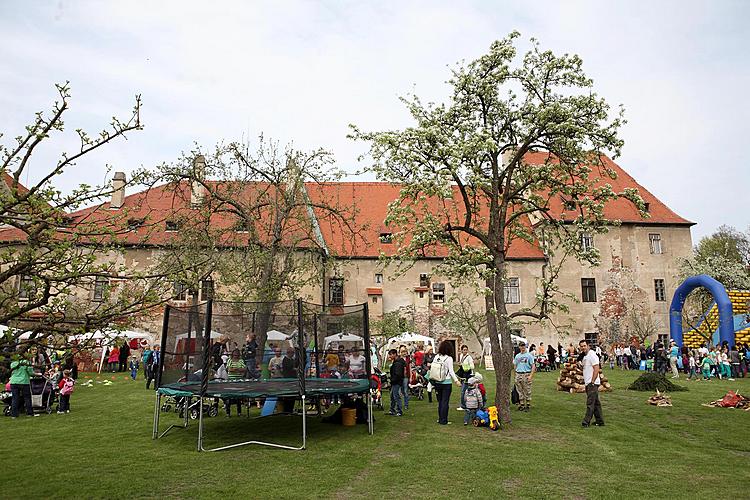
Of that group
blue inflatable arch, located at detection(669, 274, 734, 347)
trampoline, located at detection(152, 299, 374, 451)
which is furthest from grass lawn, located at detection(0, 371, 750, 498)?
blue inflatable arch, located at detection(669, 274, 734, 347)

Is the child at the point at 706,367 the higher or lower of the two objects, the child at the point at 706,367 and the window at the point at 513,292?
the lower

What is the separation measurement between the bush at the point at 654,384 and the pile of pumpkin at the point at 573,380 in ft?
3.53

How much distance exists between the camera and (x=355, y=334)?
577 inches

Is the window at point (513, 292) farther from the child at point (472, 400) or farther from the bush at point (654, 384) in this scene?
the child at point (472, 400)

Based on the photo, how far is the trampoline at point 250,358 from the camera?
41.4ft

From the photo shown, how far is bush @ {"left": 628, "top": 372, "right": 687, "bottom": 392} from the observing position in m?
21.3

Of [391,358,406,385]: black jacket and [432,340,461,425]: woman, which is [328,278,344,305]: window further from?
[432,340,461,425]: woman

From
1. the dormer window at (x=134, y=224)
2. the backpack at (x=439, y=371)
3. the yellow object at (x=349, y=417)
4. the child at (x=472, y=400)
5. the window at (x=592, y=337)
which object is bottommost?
the yellow object at (x=349, y=417)

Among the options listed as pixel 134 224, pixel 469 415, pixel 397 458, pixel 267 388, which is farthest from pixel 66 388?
pixel 134 224

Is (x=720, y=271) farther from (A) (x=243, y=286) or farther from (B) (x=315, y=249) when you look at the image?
(A) (x=243, y=286)

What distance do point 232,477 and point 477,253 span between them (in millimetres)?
8188

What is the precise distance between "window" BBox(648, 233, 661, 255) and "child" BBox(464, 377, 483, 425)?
3533cm

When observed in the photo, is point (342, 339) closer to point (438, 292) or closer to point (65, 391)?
point (65, 391)

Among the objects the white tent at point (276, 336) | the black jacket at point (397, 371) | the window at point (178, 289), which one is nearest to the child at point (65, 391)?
the white tent at point (276, 336)
